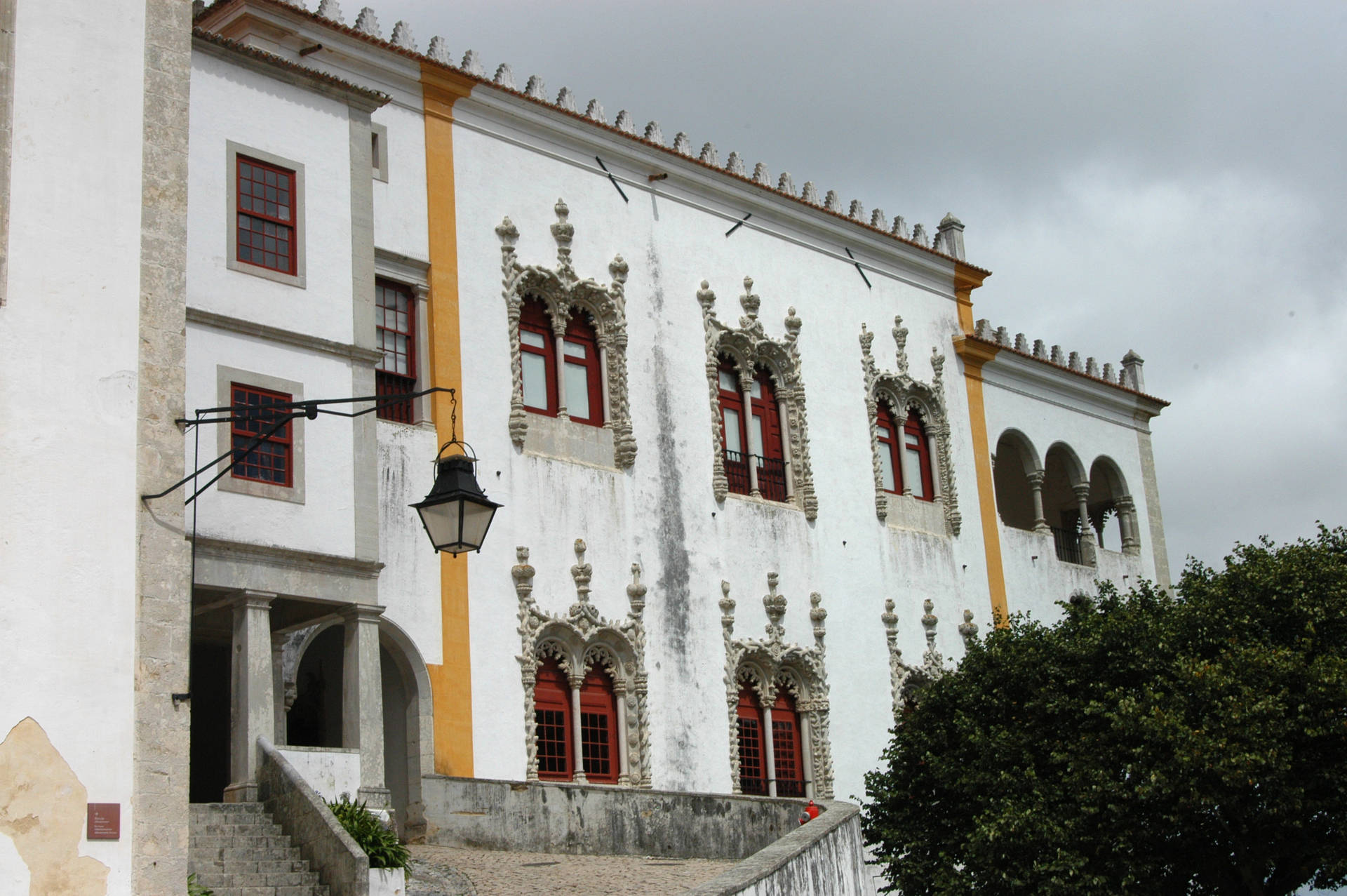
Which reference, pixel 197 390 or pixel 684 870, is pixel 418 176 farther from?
pixel 684 870

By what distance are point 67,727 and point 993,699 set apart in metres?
13.8

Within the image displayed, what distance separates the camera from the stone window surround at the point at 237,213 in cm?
2088

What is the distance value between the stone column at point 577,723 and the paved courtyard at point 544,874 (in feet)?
10.8

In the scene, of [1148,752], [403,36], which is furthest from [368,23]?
[1148,752]

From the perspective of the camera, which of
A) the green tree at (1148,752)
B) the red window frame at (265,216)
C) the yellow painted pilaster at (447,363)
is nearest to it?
the green tree at (1148,752)

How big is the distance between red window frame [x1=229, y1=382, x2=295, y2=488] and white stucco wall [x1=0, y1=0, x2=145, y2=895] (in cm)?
A: 642

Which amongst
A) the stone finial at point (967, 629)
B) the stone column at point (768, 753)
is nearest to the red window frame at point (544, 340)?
the stone column at point (768, 753)

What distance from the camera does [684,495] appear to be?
92.9ft

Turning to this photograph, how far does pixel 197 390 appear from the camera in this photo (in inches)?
789

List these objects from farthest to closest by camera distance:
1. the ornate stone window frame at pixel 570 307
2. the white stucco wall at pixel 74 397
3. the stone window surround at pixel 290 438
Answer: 1. the ornate stone window frame at pixel 570 307
2. the stone window surround at pixel 290 438
3. the white stucco wall at pixel 74 397

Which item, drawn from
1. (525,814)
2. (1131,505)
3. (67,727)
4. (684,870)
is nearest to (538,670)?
(525,814)

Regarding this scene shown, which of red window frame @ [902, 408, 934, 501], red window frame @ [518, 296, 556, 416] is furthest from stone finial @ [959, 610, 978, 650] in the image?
red window frame @ [518, 296, 556, 416]

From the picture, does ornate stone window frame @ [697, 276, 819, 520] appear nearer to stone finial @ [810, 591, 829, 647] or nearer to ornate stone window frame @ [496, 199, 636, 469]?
stone finial @ [810, 591, 829, 647]

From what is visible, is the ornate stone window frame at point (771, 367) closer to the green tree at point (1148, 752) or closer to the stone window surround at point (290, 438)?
the green tree at point (1148, 752)
